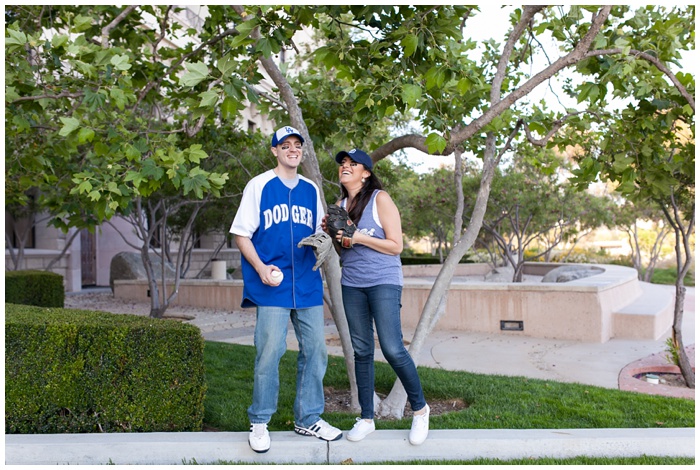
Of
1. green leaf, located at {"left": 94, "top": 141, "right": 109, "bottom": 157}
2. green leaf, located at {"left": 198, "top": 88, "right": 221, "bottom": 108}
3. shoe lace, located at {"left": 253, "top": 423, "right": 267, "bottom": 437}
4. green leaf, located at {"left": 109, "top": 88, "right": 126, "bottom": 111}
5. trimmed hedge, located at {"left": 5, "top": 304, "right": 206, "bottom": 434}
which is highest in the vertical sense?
green leaf, located at {"left": 109, "top": 88, "right": 126, "bottom": 111}

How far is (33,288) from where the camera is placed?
1196 cm

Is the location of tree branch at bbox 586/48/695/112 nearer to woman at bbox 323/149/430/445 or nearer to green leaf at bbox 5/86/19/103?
woman at bbox 323/149/430/445

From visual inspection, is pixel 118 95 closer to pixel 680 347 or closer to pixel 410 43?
pixel 410 43

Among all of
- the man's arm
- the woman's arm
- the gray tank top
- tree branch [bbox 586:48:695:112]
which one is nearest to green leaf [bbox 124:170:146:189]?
the man's arm

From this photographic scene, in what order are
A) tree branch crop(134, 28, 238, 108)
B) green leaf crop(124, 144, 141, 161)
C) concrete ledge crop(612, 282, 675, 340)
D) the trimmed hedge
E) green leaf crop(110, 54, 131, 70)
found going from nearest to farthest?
the trimmed hedge
green leaf crop(110, 54, 131, 70)
green leaf crop(124, 144, 141, 161)
tree branch crop(134, 28, 238, 108)
concrete ledge crop(612, 282, 675, 340)

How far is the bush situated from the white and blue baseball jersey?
9.32 m

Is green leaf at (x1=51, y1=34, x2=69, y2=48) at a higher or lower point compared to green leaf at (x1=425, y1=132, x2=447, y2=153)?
higher

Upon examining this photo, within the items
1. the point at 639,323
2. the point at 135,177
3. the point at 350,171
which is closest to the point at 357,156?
the point at 350,171

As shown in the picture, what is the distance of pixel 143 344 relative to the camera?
4.32m

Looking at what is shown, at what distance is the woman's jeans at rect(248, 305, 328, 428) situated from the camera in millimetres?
3934

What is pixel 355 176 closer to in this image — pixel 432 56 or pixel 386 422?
pixel 432 56

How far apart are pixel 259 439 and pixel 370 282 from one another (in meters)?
1.21

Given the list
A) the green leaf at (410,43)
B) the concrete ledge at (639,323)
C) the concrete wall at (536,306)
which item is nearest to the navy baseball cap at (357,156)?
the green leaf at (410,43)

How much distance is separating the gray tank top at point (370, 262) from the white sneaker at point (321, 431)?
954mm
